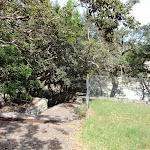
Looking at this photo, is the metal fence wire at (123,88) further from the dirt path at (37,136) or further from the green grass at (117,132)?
the dirt path at (37,136)

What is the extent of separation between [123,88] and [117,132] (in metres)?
5.37

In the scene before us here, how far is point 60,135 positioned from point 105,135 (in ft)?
4.39

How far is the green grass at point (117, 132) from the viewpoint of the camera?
393 centimetres

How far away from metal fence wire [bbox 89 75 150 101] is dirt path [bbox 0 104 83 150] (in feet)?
14.5

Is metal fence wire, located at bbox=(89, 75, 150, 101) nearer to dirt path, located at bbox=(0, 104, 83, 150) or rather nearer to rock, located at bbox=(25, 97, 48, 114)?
rock, located at bbox=(25, 97, 48, 114)

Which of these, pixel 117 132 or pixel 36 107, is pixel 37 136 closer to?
pixel 117 132

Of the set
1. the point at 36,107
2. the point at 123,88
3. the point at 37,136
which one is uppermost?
the point at 123,88

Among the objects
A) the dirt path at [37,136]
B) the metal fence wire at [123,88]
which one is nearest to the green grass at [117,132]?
the dirt path at [37,136]

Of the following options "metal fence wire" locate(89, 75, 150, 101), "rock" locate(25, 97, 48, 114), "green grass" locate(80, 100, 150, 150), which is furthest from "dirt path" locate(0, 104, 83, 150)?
"metal fence wire" locate(89, 75, 150, 101)

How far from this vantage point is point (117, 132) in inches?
183

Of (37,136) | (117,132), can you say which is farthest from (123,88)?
(37,136)

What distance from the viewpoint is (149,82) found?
9484 mm

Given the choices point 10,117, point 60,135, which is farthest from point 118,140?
point 10,117

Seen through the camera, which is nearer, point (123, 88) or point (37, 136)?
point (37, 136)
